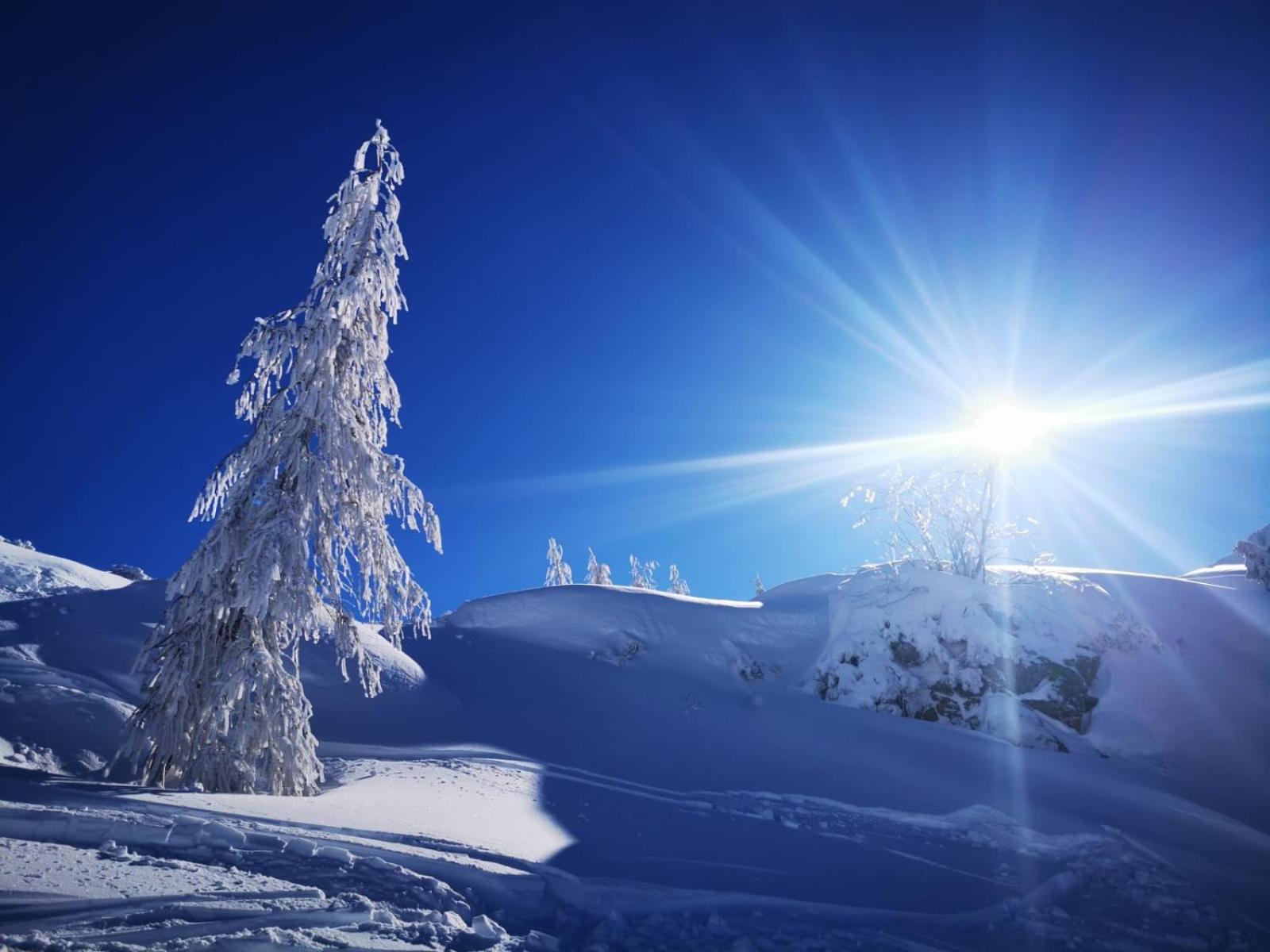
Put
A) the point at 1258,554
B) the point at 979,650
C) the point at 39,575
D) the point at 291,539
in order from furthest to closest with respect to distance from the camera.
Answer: the point at 1258,554 → the point at 39,575 → the point at 979,650 → the point at 291,539

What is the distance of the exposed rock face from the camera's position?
45.8ft

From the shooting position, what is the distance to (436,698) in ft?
38.9

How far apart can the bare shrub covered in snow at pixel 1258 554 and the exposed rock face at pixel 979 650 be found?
578cm

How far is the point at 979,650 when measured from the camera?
1532cm

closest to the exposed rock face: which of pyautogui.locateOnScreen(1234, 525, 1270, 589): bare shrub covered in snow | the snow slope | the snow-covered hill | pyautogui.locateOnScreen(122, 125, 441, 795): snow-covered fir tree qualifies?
the snow-covered hill

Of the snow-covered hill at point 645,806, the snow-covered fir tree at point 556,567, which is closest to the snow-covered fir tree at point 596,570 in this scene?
the snow-covered fir tree at point 556,567

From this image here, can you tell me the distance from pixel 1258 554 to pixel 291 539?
26583mm

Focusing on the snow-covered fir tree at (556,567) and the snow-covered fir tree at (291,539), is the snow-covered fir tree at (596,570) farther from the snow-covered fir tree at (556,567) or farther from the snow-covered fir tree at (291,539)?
the snow-covered fir tree at (291,539)

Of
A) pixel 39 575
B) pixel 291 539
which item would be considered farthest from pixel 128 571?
pixel 291 539

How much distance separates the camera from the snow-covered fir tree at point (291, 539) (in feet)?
23.3

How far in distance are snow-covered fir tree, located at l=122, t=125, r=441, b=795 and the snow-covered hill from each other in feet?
4.16

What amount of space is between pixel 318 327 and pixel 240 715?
5.10 metres

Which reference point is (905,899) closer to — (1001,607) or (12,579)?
(1001,607)

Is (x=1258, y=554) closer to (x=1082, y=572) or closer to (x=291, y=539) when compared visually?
(x=1082, y=572)
